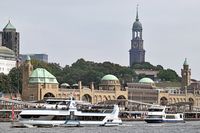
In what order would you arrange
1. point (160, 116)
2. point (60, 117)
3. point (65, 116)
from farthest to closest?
1. point (160, 116)
2. point (65, 116)
3. point (60, 117)

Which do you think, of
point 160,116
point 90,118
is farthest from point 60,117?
point 160,116

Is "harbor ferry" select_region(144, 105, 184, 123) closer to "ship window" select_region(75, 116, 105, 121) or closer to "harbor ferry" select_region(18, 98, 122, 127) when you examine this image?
"harbor ferry" select_region(18, 98, 122, 127)

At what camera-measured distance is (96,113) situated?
129500 millimetres

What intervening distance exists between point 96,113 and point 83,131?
1571 cm

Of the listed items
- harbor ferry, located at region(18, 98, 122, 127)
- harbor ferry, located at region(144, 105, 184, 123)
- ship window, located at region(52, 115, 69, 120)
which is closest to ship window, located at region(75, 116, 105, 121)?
harbor ferry, located at region(18, 98, 122, 127)

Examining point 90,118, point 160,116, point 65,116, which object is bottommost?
point 90,118

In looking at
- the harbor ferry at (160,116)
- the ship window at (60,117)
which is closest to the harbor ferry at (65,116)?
the ship window at (60,117)

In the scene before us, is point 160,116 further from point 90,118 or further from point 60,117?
point 60,117

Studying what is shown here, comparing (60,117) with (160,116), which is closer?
(60,117)

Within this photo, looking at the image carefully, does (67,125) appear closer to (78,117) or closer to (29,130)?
(78,117)

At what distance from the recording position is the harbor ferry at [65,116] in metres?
124

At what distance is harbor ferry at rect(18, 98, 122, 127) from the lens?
4870 inches

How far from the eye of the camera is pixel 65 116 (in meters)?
126

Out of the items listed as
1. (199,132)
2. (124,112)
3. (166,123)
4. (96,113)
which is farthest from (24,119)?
(124,112)
